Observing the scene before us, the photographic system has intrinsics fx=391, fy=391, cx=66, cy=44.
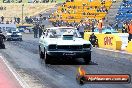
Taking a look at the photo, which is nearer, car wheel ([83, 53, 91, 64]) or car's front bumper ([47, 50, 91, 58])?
car's front bumper ([47, 50, 91, 58])

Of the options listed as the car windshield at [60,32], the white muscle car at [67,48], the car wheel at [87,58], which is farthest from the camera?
the car windshield at [60,32]

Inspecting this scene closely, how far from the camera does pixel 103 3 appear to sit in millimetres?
66250

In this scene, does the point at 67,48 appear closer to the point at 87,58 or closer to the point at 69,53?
the point at 69,53

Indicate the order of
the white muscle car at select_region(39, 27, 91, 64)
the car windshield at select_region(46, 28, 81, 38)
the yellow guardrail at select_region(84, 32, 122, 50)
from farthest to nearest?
the yellow guardrail at select_region(84, 32, 122, 50) → the car windshield at select_region(46, 28, 81, 38) → the white muscle car at select_region(39, 27, 91, 64)

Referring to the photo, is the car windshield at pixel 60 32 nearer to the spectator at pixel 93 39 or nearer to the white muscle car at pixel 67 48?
the white muscle car at pixel 67 48

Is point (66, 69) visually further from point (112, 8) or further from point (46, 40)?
point (112, 8)

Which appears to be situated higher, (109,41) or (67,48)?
(67,48)

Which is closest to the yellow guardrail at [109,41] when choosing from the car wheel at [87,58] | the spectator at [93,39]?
the spectator at [93,39]

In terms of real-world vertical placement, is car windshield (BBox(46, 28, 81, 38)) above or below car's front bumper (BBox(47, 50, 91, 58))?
above

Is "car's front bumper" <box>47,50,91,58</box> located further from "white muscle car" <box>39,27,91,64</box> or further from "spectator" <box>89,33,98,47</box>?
"spectator" <box>89,33,98,47</box>

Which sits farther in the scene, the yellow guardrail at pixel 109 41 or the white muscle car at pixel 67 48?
the yellow guardrail at pixel 109 41

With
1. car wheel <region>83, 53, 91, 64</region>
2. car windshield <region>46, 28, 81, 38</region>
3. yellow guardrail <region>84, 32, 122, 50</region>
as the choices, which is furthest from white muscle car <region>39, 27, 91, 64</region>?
yellow guardrail <region>84, 32, 122, 50</region>

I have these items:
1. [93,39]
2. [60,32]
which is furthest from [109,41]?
[60,32]

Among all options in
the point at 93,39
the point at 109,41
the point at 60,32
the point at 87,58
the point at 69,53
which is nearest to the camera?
the point at 69,53
